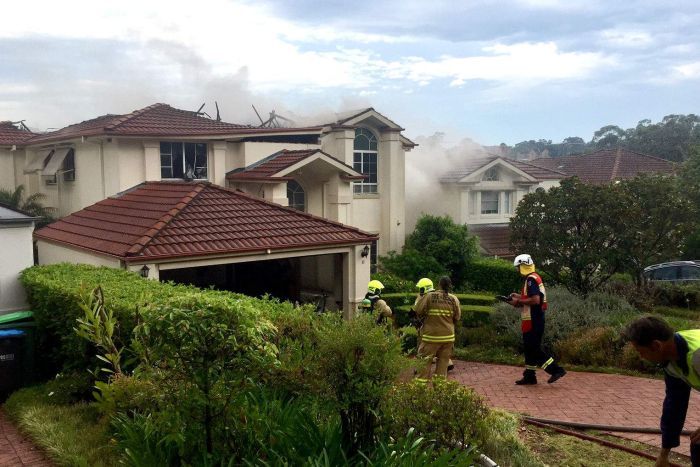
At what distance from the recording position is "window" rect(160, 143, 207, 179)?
1858 cm

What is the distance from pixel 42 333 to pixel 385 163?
53.0 feet

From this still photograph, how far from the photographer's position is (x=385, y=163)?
23.8 metres

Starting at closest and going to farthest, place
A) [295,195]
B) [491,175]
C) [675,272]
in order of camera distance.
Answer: [675,272]
[295,195]
[491,175]

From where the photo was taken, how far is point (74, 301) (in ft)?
26.9

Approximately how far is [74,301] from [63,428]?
186 centimetres

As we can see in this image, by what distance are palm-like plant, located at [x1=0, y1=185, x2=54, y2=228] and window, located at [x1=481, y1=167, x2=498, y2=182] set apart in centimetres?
1772

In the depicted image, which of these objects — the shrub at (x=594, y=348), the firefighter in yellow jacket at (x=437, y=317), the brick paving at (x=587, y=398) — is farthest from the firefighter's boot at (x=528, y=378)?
the shrub at (x=594, y=348)

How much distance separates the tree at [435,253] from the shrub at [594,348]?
1060 centimetres

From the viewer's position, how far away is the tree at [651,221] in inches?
556

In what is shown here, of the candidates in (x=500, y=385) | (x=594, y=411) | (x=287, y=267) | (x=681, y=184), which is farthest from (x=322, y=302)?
(x=681, y=184)

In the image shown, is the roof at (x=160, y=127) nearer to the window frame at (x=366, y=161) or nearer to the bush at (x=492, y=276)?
the window frame at (x=366, y=161)

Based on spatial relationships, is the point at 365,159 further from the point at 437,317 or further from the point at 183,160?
the point at 437,317

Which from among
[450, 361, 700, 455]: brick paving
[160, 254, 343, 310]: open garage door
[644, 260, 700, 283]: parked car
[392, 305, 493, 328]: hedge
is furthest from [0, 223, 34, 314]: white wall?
[644, 260, 700, 283]: parked car

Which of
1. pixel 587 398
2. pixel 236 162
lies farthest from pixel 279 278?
pixel 587 398
